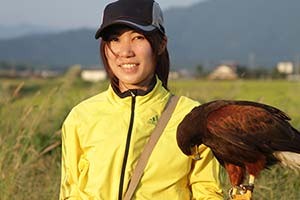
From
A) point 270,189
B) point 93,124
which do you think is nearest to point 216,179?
point 93,124

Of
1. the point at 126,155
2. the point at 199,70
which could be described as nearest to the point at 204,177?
the point at 126,155

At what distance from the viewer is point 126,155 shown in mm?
3107

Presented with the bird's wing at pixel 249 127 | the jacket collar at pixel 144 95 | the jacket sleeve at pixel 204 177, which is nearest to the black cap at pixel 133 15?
the jacket collar at pixel 144 95

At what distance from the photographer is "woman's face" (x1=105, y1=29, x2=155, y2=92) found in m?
3.22

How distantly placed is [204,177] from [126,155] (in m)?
0.43

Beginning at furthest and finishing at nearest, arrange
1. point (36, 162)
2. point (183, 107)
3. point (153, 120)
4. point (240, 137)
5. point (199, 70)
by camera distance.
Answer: point (199, 70)
point (36, 162)
point (183, 107)
point (153, 120)
point (240, 137)

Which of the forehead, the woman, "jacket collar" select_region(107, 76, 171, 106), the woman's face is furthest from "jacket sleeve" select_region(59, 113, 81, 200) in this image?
the forehead

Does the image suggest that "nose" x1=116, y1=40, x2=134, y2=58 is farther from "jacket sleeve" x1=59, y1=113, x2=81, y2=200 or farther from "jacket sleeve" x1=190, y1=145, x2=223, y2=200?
"jacket sleeve" x1=190, y1=145, x2=223, y2=200

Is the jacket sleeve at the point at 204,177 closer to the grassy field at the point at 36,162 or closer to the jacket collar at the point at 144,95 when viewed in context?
the jacket collar at the point at 144,95

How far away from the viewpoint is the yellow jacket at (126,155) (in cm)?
311

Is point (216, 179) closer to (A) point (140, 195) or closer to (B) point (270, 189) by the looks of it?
(A) point (140, 195)

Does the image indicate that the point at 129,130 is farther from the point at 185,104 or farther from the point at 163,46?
the point at 163,46

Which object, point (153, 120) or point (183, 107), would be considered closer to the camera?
point (153, 120)

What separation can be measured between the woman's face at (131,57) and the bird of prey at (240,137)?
0.36m
